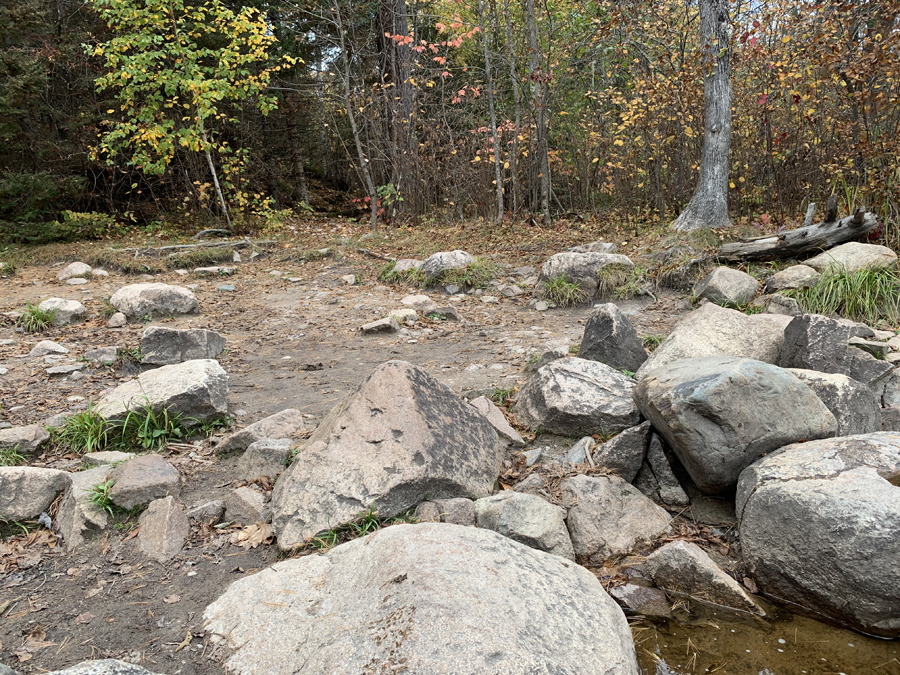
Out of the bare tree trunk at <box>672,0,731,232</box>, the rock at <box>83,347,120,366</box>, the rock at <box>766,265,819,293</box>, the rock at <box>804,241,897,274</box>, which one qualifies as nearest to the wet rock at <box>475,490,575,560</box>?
the rock at <box>83,347,120,366</box>

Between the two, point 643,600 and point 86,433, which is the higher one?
point 86,433

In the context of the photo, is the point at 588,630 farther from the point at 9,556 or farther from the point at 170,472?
the point at 9,556

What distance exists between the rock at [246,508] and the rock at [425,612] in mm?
524

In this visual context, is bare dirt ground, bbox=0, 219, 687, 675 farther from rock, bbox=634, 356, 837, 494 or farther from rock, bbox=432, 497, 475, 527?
rock, bbox=634, 356, 837, 494

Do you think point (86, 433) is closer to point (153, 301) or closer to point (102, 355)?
point (102, 355)

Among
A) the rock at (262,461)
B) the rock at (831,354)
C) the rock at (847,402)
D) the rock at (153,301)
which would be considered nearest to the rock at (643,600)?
the rock at (847,402)

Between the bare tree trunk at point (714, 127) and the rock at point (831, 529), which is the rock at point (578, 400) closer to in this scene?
the rock at point (831, 529)

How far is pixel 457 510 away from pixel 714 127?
6.69 metres

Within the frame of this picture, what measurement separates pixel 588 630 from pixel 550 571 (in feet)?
0.98

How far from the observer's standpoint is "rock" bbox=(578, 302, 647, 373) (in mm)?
4484

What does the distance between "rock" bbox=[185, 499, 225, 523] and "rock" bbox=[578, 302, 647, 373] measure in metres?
2.64

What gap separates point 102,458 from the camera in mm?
3387

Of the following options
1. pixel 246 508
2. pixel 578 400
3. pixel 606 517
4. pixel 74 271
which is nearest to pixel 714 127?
pixel 578 400

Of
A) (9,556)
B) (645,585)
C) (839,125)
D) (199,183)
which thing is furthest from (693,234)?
(199,183)
